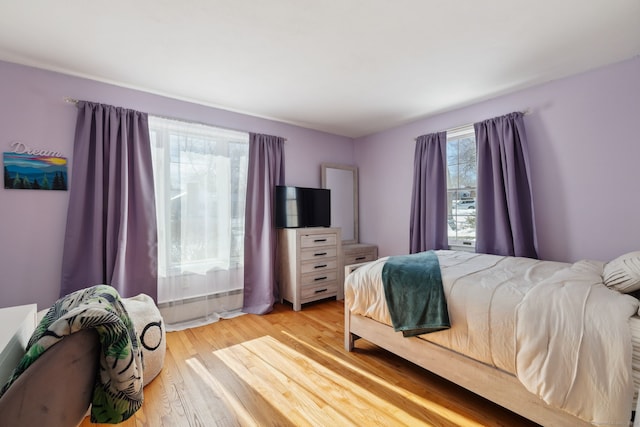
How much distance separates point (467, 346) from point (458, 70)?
2.25 metres

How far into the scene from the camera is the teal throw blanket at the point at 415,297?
1726 millimetres

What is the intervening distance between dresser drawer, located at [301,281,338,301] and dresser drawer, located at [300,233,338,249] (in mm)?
527

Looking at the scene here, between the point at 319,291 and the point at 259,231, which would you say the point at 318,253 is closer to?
the point at 319,291

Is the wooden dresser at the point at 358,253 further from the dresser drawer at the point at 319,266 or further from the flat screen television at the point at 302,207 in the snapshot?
Answer: the flat screen television at the point at 302,207

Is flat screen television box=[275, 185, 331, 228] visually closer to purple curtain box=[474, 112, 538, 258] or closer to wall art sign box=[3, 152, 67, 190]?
purple curtain box=[474, 112, 538, 258]

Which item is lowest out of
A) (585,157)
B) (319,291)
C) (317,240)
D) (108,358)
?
(319,291)

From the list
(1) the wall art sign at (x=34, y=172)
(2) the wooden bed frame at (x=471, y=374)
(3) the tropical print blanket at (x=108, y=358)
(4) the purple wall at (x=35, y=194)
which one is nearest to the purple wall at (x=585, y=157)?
(2) the wooden bed frame at (x=471, y=374)

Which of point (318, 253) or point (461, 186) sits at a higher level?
point (461, 186)

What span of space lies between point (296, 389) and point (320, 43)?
96.3 inches

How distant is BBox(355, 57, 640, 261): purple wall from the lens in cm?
225

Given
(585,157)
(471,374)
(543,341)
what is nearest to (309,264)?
(471,374)

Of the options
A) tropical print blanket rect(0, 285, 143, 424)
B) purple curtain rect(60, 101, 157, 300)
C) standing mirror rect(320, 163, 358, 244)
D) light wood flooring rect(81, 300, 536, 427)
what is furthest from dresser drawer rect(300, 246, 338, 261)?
tropical print blanket rect(0, 285, 143, 424)

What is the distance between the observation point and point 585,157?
8.03ft

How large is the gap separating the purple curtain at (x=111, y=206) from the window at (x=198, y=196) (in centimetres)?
13
